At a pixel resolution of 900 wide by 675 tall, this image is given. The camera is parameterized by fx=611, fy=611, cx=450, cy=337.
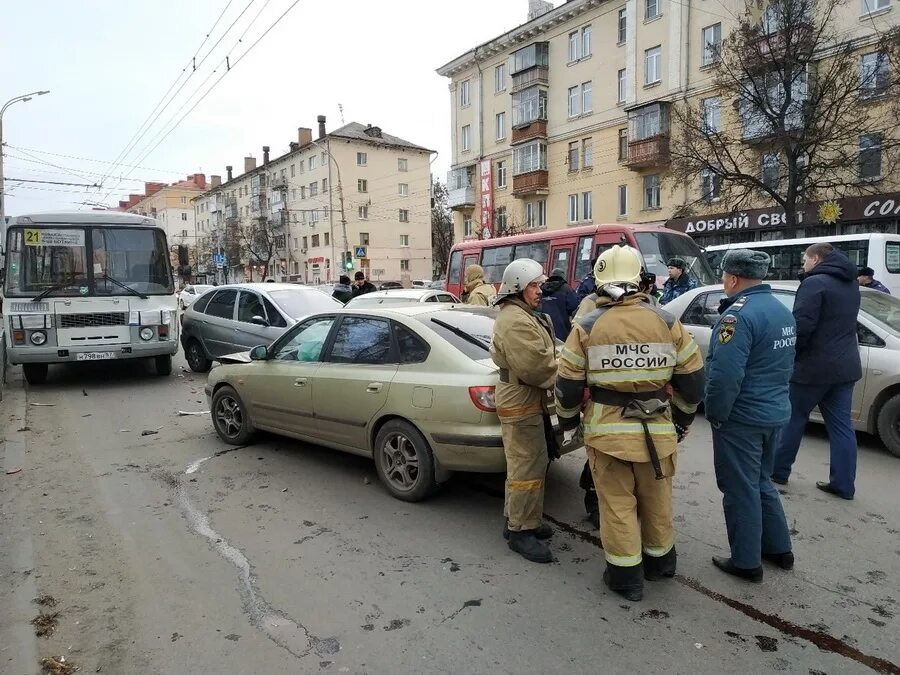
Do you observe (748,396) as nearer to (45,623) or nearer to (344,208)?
(45,623)

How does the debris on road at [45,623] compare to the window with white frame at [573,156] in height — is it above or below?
below

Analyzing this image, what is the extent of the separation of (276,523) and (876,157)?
75.9 ft

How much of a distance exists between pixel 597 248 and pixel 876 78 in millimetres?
13661

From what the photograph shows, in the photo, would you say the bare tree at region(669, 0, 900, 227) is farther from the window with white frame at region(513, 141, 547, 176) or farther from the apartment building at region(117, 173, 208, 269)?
the apartment building at region(117, 173, 208, 269)

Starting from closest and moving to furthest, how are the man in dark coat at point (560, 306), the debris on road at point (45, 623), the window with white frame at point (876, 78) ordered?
the debris on road at point (45, 623) < the man in dark coat at point (560, 306) < the window with white frame at point (876, 78)

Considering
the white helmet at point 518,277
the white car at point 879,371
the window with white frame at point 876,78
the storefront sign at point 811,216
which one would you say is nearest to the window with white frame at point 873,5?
the window with white frame at point 876,78

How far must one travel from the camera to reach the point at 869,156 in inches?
773

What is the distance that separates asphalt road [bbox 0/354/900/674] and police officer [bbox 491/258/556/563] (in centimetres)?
25

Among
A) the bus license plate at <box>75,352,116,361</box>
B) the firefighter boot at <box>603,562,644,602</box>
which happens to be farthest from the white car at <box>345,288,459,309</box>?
the firefighter boot at <box>603,562,644,602</box>

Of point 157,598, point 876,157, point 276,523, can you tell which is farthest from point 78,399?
point 876,157

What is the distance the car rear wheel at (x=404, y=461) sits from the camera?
15.0 feet

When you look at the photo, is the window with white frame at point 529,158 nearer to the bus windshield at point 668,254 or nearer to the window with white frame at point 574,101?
the window with white frame at point 574,101

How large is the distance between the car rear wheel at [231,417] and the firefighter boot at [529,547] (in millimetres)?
3346

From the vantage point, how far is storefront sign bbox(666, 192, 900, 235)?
21.1 m
